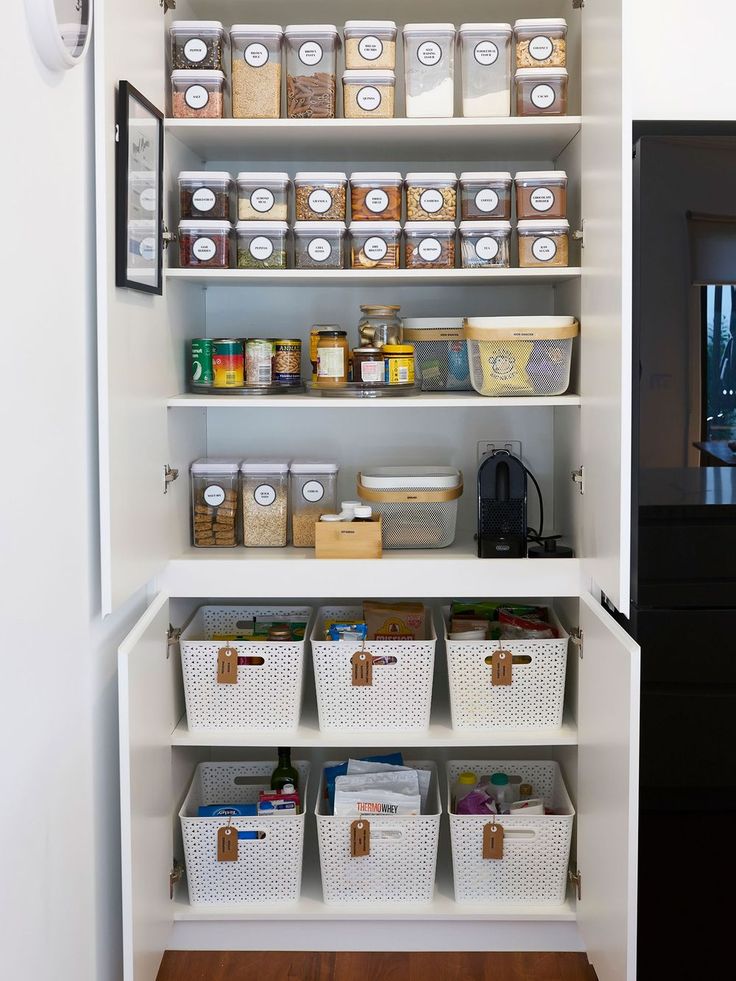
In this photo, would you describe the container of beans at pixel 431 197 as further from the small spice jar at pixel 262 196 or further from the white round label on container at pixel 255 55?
the white round label on container at pixel 255 55

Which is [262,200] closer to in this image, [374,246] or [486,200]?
[374,246]

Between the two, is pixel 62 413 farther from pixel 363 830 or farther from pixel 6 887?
pixel 363 830

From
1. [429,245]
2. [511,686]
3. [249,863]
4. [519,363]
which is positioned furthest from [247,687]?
[429,245]

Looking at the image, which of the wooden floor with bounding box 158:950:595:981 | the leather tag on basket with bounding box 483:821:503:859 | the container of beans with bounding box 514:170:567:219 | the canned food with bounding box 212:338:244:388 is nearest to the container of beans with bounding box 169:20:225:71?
the canned food with bounding box 212:338:244:388

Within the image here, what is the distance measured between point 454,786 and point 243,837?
23.2 inches

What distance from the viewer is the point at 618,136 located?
197 centimetres

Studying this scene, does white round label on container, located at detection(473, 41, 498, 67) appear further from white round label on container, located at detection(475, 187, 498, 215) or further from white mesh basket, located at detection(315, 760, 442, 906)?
white mesh basket, located at detection(315, 760, 442, 906)

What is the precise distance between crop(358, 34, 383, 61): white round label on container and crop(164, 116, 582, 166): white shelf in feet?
0.52

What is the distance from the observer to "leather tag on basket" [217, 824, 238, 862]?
2.38 m

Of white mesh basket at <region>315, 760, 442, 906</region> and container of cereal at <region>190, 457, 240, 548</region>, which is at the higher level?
container of cereal at <region>190, 457, 240, 548</region>

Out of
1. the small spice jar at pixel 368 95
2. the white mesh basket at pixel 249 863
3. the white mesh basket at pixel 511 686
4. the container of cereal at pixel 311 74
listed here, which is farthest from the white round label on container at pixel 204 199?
the white mesh basket at pixel 249 863

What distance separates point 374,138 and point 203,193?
16.7 inches

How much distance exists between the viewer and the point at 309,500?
8.52ft

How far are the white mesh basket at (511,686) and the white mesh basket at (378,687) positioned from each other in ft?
0.23
